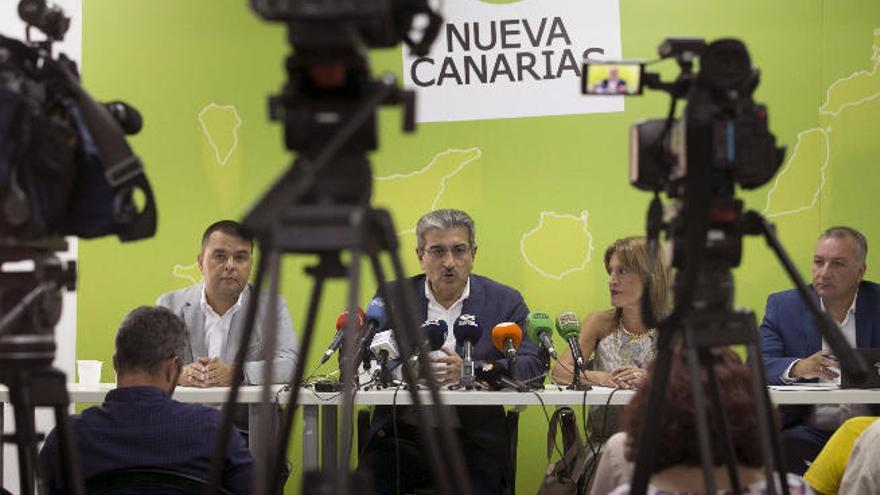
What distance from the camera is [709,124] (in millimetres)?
1868

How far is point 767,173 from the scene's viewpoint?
1.92 meters

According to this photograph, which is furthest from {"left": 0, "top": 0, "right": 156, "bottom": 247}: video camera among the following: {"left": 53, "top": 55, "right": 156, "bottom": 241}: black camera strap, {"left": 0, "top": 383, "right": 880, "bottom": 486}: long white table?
{"left": 0, "top": 383, "right": 880, "bottom": 486}: long white table

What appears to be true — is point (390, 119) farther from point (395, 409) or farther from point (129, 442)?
point (129, 442)

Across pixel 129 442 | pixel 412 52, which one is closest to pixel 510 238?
pixel 129 442

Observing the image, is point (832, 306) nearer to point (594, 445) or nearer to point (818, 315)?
point (594, 445)

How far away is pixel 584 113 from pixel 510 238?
74 cm

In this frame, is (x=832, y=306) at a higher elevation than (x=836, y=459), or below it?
higher

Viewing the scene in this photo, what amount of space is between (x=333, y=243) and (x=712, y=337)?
0.66 m

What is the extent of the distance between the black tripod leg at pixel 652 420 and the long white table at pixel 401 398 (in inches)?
80.0

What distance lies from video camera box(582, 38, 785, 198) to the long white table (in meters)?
2.04

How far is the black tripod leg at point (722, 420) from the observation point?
1.92 meters

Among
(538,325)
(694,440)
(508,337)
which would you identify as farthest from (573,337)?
(694,440)

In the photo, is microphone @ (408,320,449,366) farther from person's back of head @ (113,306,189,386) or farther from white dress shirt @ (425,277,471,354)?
person's back of head @ (113,306,189,386)

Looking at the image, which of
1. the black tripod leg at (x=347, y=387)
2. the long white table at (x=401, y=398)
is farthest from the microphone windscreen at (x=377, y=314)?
the black tripod leg at (x=347, y=387)
